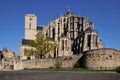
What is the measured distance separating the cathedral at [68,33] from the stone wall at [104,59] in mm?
20986

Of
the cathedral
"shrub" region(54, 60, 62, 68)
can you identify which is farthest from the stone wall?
the cathedral

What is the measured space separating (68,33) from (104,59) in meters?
44.5

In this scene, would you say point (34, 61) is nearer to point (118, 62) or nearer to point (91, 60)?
point (91, 60)

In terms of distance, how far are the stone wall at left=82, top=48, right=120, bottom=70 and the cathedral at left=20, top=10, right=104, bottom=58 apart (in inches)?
826

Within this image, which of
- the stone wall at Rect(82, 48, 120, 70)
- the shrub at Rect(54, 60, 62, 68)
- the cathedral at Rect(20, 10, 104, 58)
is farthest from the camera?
the cathedral at Rect(20, 10, 104, 58)

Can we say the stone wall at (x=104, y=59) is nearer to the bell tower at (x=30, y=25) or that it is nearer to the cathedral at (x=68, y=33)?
the cathedral at (x=68, y=33)

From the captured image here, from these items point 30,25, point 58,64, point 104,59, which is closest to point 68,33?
point 30,25

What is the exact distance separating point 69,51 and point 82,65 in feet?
96.0

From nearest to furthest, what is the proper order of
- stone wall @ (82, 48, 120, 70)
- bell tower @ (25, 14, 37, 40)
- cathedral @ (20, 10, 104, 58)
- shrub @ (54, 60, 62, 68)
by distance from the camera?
1. stone wall @ (82, 48, 120, 70)
2. shrub @ (54, 60, 62, 68)
3. cathedral @ (20, 10, 104, 58)
4. bell tower @ (25, 14, 37, 40)

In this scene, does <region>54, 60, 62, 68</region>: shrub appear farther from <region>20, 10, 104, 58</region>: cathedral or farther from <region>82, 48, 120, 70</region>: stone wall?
<region>20, 10, 104, 58</region>: cathedral

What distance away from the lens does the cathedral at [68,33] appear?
96.3m

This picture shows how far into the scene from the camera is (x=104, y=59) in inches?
2788

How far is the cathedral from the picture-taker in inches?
3792

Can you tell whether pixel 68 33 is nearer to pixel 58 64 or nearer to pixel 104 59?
pixel 58 64
